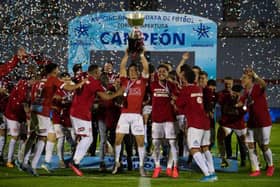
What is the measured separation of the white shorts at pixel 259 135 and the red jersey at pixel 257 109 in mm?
76

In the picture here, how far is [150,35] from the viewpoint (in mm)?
21609

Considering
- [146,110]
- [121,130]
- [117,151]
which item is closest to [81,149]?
[117,151]

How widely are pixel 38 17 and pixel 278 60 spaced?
1005 centimetres

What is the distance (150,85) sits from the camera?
47.9 feet

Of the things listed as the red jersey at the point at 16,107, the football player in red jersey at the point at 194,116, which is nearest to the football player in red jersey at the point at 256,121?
the football player in red jersey at the point at 194,116

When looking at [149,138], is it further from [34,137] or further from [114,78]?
[34,137]

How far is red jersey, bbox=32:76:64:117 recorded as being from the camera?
14023mm

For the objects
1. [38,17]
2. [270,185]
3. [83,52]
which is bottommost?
[270,185]

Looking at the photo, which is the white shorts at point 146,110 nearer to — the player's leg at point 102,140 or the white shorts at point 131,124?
the player's leg at point 102,140

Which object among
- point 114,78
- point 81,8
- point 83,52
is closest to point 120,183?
point 114,78

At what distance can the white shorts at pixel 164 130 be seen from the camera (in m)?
14.5

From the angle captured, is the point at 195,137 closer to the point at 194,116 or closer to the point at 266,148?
the point at 194,116

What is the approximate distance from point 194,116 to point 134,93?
4.57 ft

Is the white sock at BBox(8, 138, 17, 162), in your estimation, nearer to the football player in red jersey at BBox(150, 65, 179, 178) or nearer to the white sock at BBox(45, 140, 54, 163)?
the white sock at BBox(45, 140, 54, 163)
